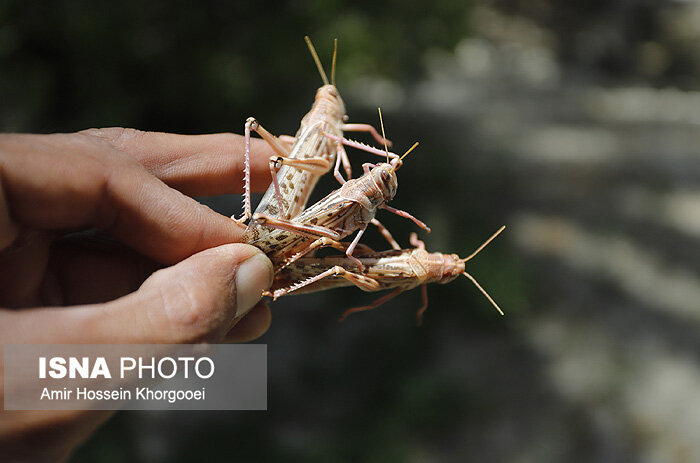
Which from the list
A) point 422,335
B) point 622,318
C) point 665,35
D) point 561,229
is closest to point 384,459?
point 422,335

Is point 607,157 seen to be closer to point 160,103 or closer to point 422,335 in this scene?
point 422,335

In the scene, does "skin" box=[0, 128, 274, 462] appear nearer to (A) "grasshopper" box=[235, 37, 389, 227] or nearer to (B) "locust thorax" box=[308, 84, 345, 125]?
(A) "grasshopper" box=[235, 37, 389, 227]

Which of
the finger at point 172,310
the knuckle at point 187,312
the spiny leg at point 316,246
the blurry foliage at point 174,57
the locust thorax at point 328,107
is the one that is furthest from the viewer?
the blurry foliage at point 174,57

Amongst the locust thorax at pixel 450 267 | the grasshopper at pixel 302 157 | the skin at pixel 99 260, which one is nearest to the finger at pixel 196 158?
the skin at pixel 99 260

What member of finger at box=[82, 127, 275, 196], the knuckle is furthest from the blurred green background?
the knuckle

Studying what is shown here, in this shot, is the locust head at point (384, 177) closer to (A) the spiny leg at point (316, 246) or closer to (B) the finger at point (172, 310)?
(A) the spiny leg at point (316, 246)

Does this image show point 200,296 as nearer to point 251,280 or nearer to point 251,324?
point 251,280

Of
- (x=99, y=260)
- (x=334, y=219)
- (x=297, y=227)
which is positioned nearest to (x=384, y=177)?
(x=334, y=219)
